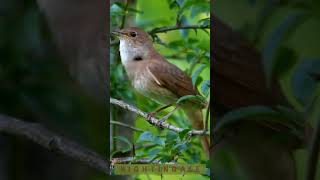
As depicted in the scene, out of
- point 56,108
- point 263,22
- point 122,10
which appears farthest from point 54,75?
point 263,22

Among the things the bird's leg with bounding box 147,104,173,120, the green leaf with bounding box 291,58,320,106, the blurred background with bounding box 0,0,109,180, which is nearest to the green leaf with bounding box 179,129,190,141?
the bird's leg with bounding box 147,104,173,120

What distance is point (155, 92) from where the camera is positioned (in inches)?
88.8

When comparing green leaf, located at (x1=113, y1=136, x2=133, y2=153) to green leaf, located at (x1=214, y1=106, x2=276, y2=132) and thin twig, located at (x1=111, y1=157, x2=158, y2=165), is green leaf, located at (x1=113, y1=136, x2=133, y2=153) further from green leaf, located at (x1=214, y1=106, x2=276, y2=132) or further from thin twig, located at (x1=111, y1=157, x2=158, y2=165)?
green leaf, located at (x1=214, y1=106, x2=276, y2=132)

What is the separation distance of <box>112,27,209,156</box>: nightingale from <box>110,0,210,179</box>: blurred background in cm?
2

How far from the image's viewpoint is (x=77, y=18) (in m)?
2.38

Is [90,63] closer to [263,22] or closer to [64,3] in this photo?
[64,3]

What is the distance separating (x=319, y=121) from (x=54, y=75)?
3.11 feet

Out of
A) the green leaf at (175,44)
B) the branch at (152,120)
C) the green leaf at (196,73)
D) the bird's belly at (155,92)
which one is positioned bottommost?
the branch at (152,120)

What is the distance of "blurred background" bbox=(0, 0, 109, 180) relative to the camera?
2.34 m

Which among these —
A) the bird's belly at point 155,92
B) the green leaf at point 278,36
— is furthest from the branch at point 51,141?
the green leaf at point 278,36

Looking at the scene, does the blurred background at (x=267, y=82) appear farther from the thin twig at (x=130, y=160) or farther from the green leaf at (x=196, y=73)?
the thin twig at (x=130, y=160)

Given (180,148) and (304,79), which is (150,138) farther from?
(304,79)

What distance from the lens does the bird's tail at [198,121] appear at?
7.27ft

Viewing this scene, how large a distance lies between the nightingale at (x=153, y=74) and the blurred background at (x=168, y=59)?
0.02 metres
